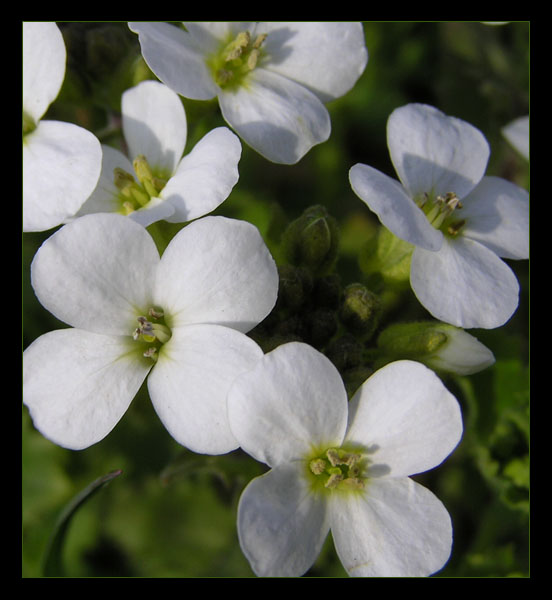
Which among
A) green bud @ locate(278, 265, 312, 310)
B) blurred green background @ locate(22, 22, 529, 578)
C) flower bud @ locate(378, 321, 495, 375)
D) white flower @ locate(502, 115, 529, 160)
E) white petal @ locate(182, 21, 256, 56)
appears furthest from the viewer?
white flower @ locate(502, 115, 529, 160)

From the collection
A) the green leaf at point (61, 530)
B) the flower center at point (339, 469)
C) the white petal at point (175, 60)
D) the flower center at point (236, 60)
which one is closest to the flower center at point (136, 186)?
the white petal at point (175, 60)

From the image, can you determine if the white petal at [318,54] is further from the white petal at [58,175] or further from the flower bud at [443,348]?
the flower bud at [443,348]

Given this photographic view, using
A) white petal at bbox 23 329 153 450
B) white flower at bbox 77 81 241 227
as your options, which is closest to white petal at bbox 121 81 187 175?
white flower at bbox 77 81 241 227

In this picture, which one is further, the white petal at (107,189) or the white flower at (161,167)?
the white petal at (107,189)

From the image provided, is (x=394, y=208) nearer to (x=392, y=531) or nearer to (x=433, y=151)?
(x=433, y=151)

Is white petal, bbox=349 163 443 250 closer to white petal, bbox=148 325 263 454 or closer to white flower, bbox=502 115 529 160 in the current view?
white petal, bbox=148 325 263 454

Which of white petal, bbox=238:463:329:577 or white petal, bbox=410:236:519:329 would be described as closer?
white petal, bbox=238:463:329:577

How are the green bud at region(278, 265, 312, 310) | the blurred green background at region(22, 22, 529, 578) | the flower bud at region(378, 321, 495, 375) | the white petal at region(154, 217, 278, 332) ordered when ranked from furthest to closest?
1. the blurred green background at region(22, 22, 529, 578)
2. the green bud at region(278, 265, 312, 310)
3. the flower bud at region(378, 321, 495, 375)
4. the white petal at region(154, 217, 278, 332)

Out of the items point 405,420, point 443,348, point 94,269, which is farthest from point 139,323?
point 443,348
